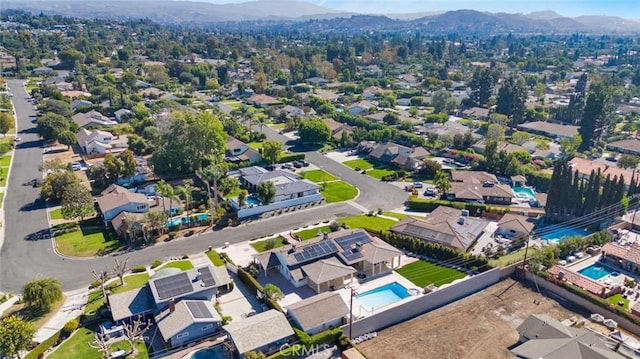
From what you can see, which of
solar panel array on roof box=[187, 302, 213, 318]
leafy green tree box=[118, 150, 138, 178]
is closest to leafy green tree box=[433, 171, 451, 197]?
solar panel array on roof box=[187, 302, 213, 318]

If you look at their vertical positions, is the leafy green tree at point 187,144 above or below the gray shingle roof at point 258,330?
above

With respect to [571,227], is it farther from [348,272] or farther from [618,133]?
[618,133]

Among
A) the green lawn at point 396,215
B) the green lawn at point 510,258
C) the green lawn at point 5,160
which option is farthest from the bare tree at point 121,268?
the green lawn at point 5,160

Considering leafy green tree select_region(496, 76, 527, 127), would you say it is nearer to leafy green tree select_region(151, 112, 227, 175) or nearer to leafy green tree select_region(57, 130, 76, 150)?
leafy green tree select_region(151, 112, 227, 175)

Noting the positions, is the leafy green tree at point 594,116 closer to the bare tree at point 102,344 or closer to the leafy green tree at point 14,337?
the bare tree at point 102,344

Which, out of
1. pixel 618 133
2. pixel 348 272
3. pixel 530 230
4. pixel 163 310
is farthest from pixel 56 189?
pixel 618 133

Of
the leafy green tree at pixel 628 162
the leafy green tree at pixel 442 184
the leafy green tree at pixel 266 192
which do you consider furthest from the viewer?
the leafy green tree at pixel 628 162

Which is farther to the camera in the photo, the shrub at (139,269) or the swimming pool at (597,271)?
the swimming pool at (597,271)
